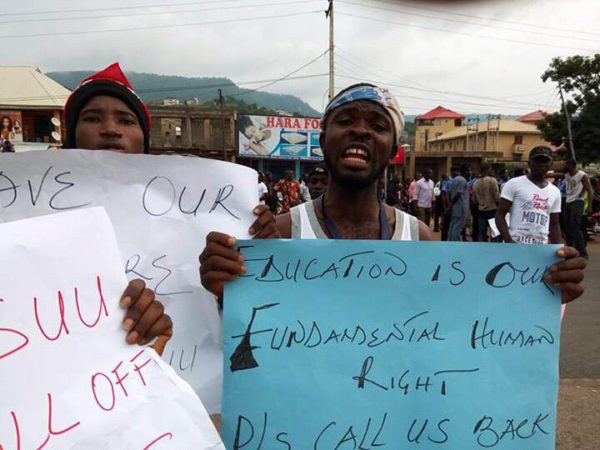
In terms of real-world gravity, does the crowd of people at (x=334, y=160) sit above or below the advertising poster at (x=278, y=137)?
below

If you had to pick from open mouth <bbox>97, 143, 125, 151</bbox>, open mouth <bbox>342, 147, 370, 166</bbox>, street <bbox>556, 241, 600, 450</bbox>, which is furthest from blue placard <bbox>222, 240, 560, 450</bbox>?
street <bbox>556, 241, 600, 450</bbox>

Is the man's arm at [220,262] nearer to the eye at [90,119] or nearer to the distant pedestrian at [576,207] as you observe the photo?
the eye at [90,119]

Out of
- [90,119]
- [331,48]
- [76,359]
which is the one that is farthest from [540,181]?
[331,48]

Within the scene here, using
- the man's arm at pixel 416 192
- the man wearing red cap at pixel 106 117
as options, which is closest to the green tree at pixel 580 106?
the man's arm at pixel 416 192

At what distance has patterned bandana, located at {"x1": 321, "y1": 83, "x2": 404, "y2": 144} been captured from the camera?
1.47m

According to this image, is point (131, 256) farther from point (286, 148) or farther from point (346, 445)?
point (286, 148)

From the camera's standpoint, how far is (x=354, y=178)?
4.82ft

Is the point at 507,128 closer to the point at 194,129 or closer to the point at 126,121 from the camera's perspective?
the point at 194,129

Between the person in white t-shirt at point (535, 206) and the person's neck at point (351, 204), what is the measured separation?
11.8ft

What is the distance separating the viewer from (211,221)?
4.64 feet

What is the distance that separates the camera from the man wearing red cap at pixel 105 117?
143 centimetres

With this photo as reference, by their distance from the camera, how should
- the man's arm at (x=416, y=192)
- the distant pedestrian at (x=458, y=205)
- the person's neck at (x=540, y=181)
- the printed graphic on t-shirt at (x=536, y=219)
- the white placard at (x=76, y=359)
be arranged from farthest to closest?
1. the man's arm at (x=416, y=192)
2. the distant pedestrian at (x=458, y=205)
3. the person's neck at (x=540, y=181)
4. the printed graphic on t-shirt at (x=536, y=219)
5. the white placard at (x=76, y=359)

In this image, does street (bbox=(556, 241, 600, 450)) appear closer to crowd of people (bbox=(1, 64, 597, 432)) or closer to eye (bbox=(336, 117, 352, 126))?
crowd of people (bbox=(1, 64, 597, 432))

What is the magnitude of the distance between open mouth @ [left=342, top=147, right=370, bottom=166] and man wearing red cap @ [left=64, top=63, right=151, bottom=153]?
69cm
